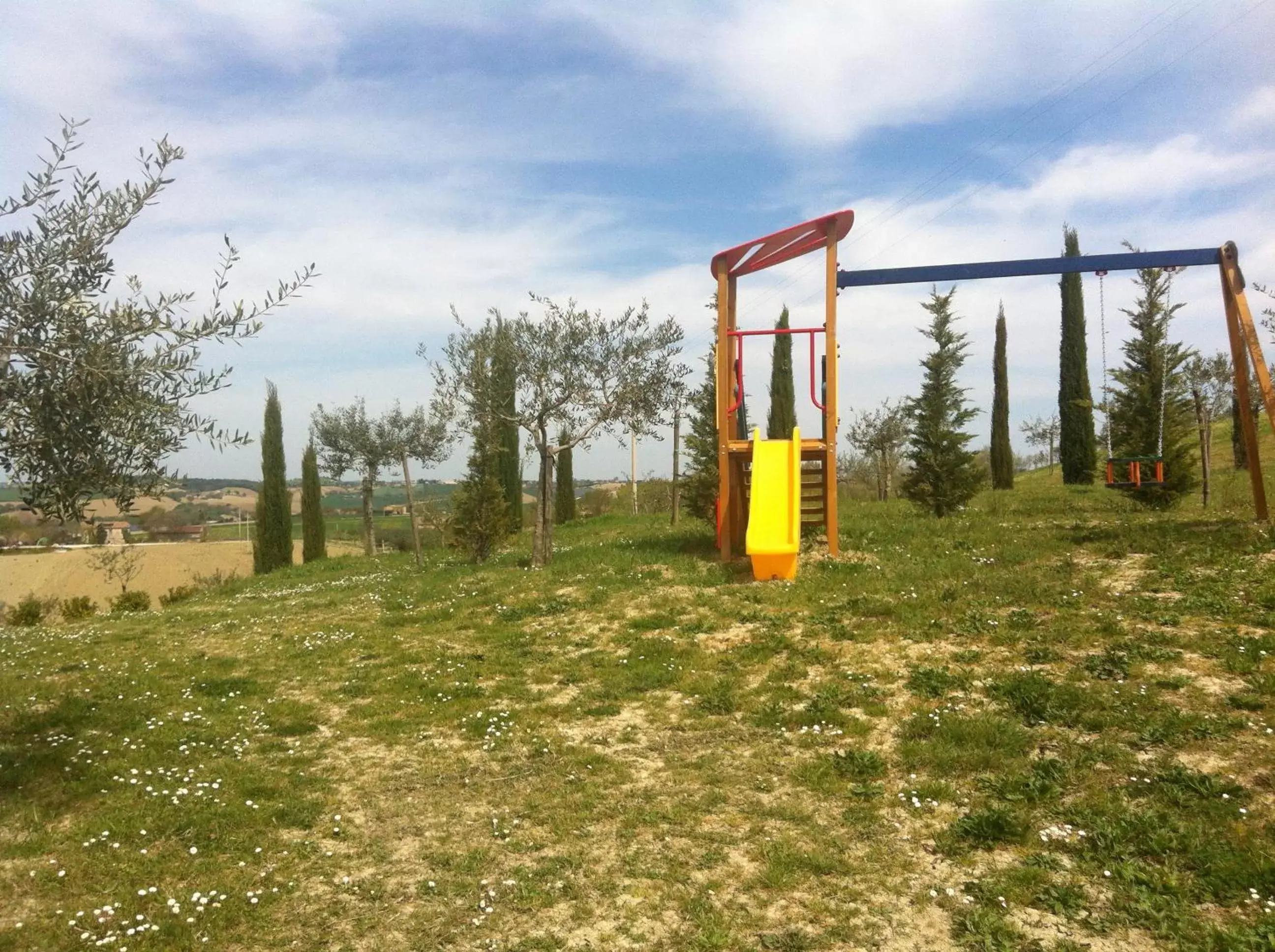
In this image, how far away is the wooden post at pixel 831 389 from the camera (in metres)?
13.8

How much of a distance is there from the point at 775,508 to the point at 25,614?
784 inches

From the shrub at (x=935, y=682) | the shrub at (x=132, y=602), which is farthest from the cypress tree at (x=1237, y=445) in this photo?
the shrub at (x=132, y=602)

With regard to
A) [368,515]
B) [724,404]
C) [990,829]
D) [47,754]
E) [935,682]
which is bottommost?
[47,754]

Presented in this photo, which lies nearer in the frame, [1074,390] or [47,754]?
[47,754]

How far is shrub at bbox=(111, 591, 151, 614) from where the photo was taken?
22548 millimetres

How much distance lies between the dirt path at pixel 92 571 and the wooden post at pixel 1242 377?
2856cm

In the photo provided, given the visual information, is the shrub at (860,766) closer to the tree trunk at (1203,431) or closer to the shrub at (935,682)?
the shrub at (935,682)

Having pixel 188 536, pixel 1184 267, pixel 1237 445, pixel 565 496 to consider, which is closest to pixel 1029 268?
pixel 1184 267

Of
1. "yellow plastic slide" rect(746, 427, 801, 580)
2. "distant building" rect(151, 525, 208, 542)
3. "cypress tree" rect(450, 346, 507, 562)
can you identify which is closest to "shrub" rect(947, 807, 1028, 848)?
"yellow plastic slide" rect(746, 427, 801, 580)

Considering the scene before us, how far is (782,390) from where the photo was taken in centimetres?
3262

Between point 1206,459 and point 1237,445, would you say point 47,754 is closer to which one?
point 1206,459

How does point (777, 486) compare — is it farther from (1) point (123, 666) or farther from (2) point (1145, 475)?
(1) point (123, 666)

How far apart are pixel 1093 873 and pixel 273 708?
806cm

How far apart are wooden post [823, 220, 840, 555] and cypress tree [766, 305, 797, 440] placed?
18.3m
